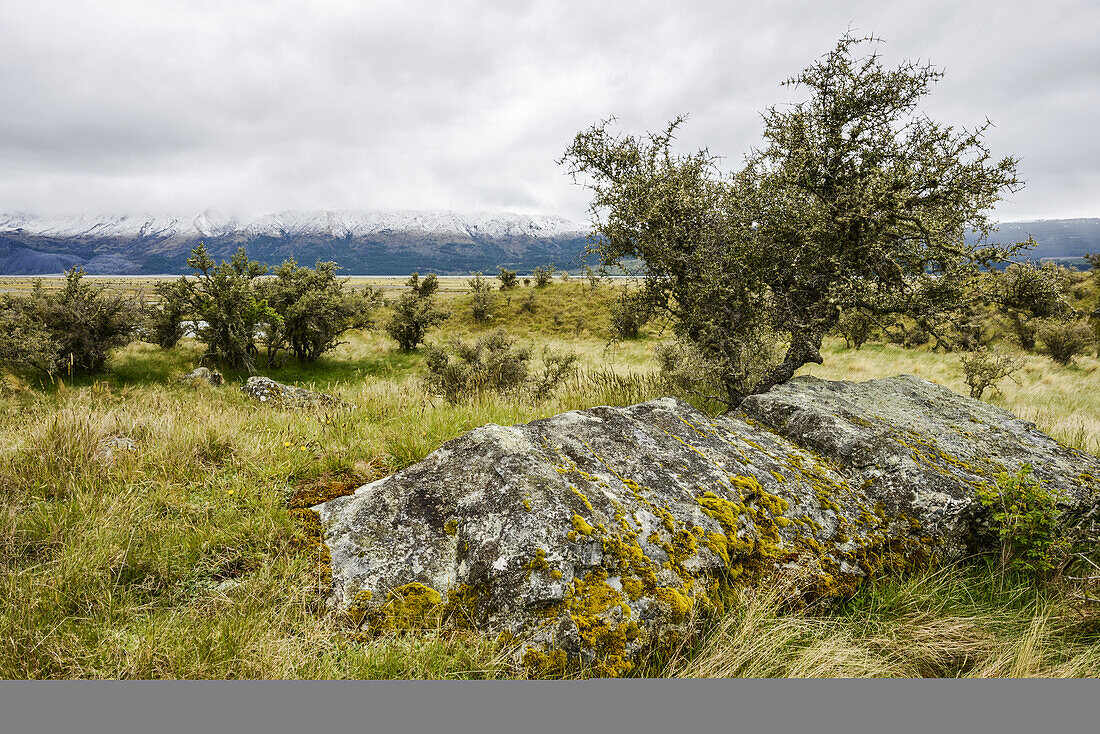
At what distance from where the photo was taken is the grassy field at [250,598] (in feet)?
7.20

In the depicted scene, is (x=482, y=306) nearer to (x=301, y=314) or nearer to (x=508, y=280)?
(x=508, y=280)

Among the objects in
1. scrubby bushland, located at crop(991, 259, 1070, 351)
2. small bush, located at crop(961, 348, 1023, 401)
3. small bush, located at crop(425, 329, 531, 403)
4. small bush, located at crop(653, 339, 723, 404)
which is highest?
scrubby bushland, located at crop(991, 259, 1070, 351)

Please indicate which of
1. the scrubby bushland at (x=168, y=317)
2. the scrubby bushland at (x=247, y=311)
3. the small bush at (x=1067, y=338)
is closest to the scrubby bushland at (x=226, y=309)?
the scrubby bushland at (x=247, y=311)

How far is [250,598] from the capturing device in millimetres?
2486

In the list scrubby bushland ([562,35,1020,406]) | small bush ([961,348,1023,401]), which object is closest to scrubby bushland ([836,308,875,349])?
scrubby bushland ([562,35,1020,406])

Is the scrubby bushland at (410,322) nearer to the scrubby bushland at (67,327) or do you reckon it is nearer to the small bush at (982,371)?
the scrubby bushland at (67,327)

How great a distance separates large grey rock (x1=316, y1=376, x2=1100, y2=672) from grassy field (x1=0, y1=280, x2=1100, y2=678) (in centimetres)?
19

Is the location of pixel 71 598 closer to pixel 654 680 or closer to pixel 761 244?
pixel 654 680

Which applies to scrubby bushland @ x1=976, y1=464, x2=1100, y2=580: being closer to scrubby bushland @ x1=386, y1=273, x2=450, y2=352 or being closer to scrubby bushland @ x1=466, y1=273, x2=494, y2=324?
scrubby bushland @ x1=386, y1=273, x2=450, y2=352

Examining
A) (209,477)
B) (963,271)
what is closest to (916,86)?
(963,271)

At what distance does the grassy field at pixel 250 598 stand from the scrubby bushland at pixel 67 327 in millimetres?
18335

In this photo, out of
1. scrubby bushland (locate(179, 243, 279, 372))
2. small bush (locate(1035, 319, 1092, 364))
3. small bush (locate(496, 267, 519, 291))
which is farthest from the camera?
small bush (locate(496, 267, 519, 291))

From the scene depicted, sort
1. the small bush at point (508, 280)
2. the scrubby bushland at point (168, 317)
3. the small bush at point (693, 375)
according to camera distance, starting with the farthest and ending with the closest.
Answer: the small bush at point (508, 280) → the scrubby bushland at point (168, 317) → the small bush at point (693, 375)

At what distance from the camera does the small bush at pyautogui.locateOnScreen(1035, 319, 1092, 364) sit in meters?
23.0
